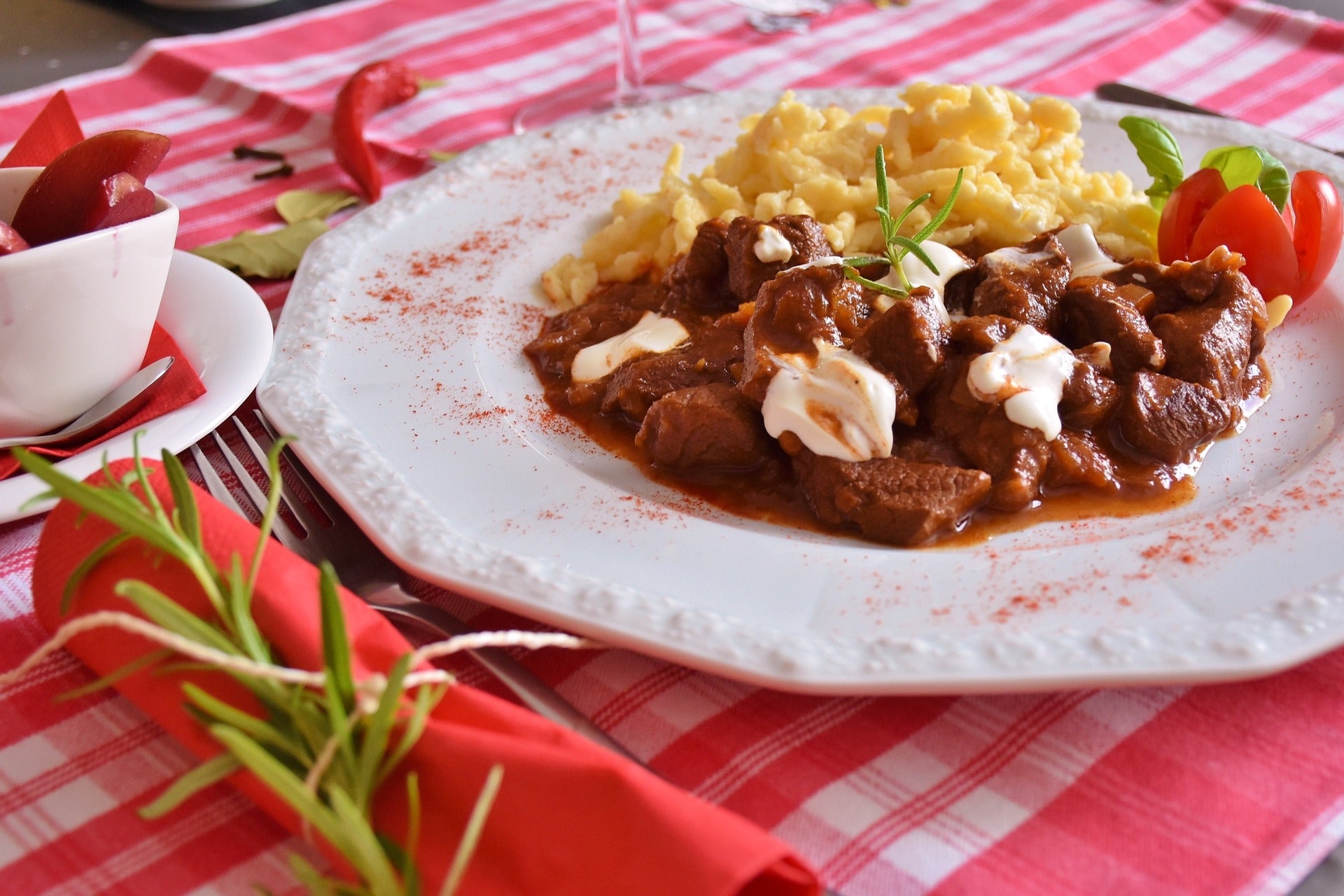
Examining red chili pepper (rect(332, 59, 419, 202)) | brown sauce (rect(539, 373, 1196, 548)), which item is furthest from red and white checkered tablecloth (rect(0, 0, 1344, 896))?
red chili pepper (rect(332, 59, 419, 202))

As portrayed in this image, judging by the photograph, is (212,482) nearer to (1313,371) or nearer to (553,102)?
(1313,371)

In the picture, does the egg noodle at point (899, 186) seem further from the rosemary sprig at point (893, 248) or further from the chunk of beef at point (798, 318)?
the chunk of beef at point (798, 318)

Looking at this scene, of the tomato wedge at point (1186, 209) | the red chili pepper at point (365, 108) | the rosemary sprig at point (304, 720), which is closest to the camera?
the rosemary sprig at point (304, 720)

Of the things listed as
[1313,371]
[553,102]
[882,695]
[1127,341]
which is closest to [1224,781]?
[882,695]

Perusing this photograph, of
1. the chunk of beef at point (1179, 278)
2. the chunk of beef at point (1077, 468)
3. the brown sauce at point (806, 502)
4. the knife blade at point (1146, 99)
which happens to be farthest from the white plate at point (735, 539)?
the knife blade at point (1146, 99)

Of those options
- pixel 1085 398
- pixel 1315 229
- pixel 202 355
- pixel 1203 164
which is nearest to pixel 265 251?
pixel 202 355

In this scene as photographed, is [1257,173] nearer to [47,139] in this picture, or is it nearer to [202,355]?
[202,355]

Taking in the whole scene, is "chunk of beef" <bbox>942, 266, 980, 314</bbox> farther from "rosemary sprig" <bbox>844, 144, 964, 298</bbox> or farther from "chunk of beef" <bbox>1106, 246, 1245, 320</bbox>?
"chunk of beef" <bbox>1106, 246, 1245, 320</bbox>
